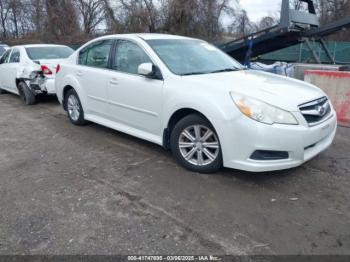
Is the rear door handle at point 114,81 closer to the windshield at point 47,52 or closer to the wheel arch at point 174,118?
the wheel arch at point 174,118

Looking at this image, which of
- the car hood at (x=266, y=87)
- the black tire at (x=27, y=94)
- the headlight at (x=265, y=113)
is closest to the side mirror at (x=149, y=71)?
the car hood at (x=266, y=87)

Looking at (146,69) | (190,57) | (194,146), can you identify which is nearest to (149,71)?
(146,69)

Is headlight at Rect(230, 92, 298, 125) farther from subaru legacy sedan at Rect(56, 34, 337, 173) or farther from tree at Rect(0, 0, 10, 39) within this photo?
tree at Rect(0, 0, 10, 39)

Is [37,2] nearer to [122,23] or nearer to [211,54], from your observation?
[122,23]

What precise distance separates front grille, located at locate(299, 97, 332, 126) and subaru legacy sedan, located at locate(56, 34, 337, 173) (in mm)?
12

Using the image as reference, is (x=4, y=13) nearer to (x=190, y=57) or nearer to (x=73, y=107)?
(x=73, y=107)

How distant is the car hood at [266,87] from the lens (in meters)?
3.43

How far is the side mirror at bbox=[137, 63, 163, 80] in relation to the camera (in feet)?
→ 13.3

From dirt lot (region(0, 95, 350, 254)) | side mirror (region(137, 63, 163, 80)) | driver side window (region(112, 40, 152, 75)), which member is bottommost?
dirt lot (region(0, 95, 350, 254))

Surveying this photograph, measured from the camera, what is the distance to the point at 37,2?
30953 millimetres

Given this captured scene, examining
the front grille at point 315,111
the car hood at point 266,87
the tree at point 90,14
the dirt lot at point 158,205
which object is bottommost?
the dirt lot at point 158,205

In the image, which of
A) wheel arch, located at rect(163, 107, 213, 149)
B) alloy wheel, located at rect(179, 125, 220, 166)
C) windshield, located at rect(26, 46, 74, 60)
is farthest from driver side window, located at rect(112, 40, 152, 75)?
windshield, located at rect(26, 46, 74, 60)

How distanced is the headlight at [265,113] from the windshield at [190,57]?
1106 mm

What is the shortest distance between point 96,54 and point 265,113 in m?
3.24
